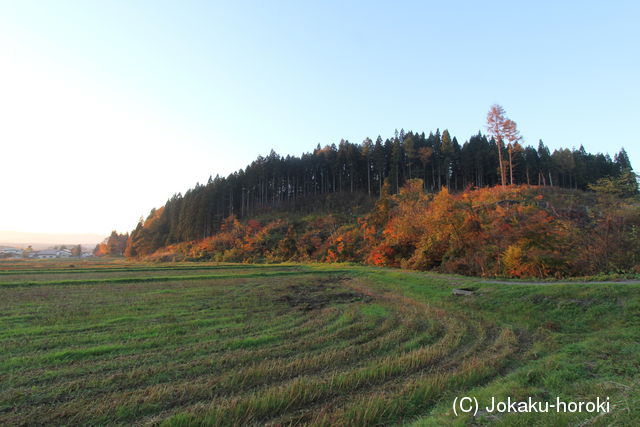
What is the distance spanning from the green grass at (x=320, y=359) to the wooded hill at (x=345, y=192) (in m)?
17.8

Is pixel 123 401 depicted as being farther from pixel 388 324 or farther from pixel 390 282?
pixel 390 282

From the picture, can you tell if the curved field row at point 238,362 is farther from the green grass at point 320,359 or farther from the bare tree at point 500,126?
the bare tree at point 500,126

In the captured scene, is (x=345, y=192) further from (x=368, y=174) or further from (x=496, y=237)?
(x=496, y=237)

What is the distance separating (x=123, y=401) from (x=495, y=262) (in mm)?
19516

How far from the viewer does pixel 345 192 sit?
64500 millimetres

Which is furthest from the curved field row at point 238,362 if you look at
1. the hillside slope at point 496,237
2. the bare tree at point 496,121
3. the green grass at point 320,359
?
the bare tree at point 496,121

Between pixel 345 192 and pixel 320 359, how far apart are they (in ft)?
195

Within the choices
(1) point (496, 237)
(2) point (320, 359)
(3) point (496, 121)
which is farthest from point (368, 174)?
(2) point (320, 359)

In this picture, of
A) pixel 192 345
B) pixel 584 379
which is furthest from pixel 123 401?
pixel 584 379

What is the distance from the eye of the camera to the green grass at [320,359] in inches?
165

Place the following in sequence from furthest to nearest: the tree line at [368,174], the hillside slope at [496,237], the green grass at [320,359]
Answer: the tree line at [368,174]
the hillside slope at [496,237]
the green grass at [320,359]

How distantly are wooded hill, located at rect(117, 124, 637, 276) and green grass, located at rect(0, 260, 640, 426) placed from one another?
701 inches

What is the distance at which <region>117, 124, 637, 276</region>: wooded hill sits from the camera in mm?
38062

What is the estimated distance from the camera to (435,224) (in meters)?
22.8
